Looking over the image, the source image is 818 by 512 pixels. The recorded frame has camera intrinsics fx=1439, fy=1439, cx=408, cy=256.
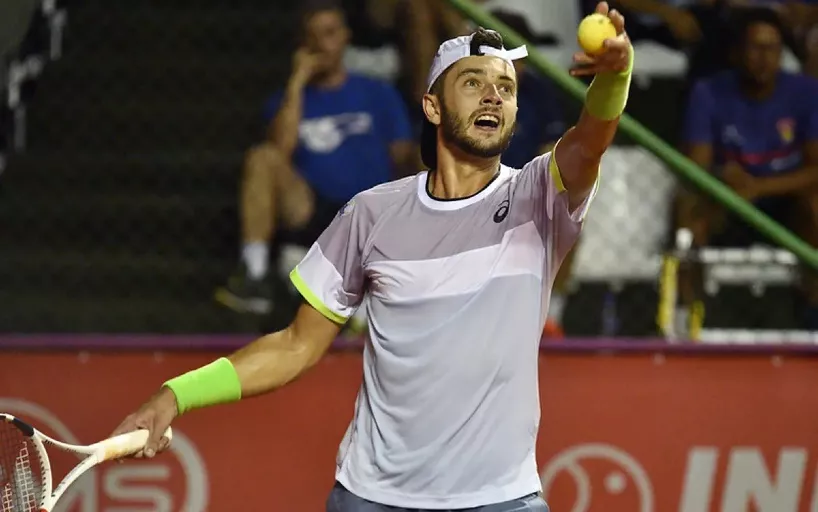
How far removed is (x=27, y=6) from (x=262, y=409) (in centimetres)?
316

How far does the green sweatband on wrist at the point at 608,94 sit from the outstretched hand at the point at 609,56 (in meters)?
0.03

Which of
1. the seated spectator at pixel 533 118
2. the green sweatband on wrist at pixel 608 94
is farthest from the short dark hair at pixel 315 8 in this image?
the green sweatband on wrist at pixel 608 94

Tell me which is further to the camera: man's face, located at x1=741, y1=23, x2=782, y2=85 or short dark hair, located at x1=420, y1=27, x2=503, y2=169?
man's face, located at x1=741, y1=23, x2=782, y2=85

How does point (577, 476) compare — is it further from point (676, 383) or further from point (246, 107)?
point (246, 107)

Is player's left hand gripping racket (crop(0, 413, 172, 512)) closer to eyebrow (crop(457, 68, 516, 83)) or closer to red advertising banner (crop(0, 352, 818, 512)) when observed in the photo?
eyebrow (crop(457, 68, 516, 83))

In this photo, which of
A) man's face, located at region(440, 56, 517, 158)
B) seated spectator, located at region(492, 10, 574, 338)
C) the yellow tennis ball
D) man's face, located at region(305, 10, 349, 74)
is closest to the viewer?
the yellow tennis ball

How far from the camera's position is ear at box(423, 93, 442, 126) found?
136 inches

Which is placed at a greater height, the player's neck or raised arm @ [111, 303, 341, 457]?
the player's neck

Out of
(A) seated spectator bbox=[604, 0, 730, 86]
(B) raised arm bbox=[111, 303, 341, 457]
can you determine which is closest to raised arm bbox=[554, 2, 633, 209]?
(B) raised arm bbox=[111, 303, 341, 457]

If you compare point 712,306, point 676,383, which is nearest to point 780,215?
point 712,306

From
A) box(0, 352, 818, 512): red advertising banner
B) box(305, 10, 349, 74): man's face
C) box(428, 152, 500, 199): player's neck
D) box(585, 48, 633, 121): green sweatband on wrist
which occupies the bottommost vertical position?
box(0, 352, 818, 512): red advertising banner

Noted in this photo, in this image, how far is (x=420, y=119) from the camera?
6.20 metres

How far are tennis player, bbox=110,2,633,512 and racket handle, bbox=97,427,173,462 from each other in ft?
A: 0.13

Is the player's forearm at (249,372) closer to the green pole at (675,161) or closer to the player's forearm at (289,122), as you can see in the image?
the green pole at (675,161)
